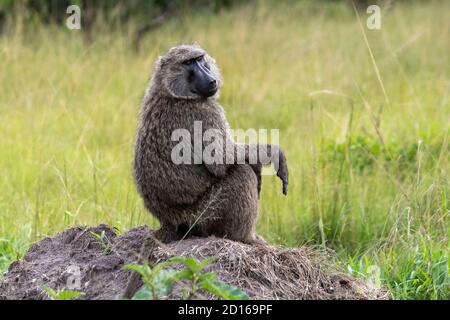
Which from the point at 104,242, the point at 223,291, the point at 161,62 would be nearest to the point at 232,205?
the point at 104,242

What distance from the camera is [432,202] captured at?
505 centimetres

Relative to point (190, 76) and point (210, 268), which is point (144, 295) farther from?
point (190, 76)

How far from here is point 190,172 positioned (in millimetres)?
4156

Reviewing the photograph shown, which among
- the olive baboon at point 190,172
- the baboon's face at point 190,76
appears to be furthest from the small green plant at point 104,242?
the baboon's face at point 190,76

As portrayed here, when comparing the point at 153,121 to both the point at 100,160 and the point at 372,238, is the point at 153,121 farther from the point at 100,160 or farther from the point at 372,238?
the point at 100,160

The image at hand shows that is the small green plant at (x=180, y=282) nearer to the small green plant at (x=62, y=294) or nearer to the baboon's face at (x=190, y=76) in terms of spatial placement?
the small green plant at (x=62, y=294)

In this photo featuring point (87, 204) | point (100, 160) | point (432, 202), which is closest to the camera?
point (432, 202)

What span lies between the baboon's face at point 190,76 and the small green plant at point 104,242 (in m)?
0.85

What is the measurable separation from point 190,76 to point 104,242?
1.01 meters

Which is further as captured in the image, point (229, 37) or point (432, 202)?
point (229, 37)

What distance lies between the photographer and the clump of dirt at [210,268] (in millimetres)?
3721

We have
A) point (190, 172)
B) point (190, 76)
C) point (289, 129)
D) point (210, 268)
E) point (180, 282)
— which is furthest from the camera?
point (289, 129)
